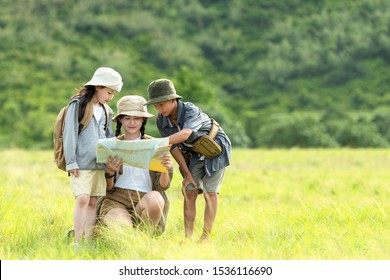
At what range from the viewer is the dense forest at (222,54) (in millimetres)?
54562

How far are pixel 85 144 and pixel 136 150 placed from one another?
473mm

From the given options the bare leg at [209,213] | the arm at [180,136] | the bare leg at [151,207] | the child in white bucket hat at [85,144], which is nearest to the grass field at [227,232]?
the bare leg at [209,213]

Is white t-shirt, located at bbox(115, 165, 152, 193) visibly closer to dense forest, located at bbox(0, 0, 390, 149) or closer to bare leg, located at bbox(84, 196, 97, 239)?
bare leg, located at bbox(84, 196, 97, 239)

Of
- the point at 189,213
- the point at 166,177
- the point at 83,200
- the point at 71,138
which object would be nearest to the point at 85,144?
the point at 71,138

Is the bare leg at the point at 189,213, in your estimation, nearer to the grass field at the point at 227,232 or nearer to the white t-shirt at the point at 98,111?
the grass field at the point at 227,232

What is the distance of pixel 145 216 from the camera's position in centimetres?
612

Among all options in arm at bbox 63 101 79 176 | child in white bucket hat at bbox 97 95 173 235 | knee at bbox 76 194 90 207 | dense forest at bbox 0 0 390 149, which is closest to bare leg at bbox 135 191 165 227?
child in white bucket hat at bbox 97 95 173 235

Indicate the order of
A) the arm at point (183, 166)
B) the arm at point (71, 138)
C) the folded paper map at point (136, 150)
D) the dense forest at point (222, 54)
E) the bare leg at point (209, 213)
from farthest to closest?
the dense forest at point (222, 54), the bare leg at point (209, 213), the arm at point (183, 166), the arm at point (71, 138), the folded paper map at point (136, 150)

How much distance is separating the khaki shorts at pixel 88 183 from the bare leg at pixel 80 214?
45mm

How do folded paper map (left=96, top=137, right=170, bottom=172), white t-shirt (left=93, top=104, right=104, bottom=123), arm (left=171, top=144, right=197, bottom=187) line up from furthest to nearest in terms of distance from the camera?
1. arm (left=171, top=144, right=197, bottom=187)
2. white t-shirt (left=93, top=104, right=104, bottom=123)
3. folded paper map (left=96, top=137, right=170, bottom=172)

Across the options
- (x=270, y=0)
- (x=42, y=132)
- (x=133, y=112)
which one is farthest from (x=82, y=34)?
(x=133, y=112)

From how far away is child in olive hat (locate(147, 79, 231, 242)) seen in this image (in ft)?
19.9

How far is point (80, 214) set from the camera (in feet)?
19.5

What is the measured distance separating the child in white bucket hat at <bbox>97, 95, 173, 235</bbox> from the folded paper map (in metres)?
0.12
